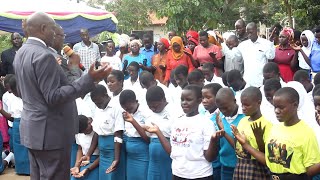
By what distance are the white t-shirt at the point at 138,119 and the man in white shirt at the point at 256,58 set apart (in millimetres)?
2405

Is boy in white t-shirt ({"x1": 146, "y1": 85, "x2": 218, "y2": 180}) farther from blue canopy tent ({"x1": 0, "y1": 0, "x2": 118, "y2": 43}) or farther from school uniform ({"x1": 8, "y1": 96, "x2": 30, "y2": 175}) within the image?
blue canopy tent ({"x1": 0, "y1": 0, "x2": 118, "y2": 43})

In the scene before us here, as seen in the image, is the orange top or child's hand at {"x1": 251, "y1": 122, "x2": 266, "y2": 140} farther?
the orange top

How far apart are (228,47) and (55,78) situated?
4574mm

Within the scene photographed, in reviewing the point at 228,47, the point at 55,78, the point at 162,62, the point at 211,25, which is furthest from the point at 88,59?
the point at 55,78

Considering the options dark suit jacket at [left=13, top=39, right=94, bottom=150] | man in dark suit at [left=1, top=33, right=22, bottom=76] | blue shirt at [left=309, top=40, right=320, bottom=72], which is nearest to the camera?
dark suit jacket at [left=13, top=39, right=94, bottom=150]

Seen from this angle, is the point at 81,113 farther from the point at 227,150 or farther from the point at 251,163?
the point at 251,163

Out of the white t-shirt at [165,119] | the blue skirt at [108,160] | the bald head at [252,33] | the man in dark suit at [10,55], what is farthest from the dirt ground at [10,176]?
the bald head at [252,33]

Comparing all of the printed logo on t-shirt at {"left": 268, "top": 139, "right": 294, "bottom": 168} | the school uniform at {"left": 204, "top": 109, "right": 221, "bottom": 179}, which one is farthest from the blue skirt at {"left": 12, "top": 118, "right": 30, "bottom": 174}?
the printed logo on t-shirt at {"left": 268, "top": 139, "right": 294, "bottom": 168}

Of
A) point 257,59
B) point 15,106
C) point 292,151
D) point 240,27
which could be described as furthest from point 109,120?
point 240,27

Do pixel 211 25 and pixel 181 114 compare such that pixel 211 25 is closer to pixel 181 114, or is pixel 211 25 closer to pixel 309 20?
pixel 309 20

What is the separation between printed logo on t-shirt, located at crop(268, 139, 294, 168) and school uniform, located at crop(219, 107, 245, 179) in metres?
0.64

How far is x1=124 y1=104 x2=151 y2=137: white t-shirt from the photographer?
15.7 feet

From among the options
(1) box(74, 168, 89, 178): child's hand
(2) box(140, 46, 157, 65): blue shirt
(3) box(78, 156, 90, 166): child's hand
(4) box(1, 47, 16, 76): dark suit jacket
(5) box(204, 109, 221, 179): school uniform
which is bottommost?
(1) box(74, 168, 89, 178): child's hand

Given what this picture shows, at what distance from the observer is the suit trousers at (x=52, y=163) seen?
3.39 metres
